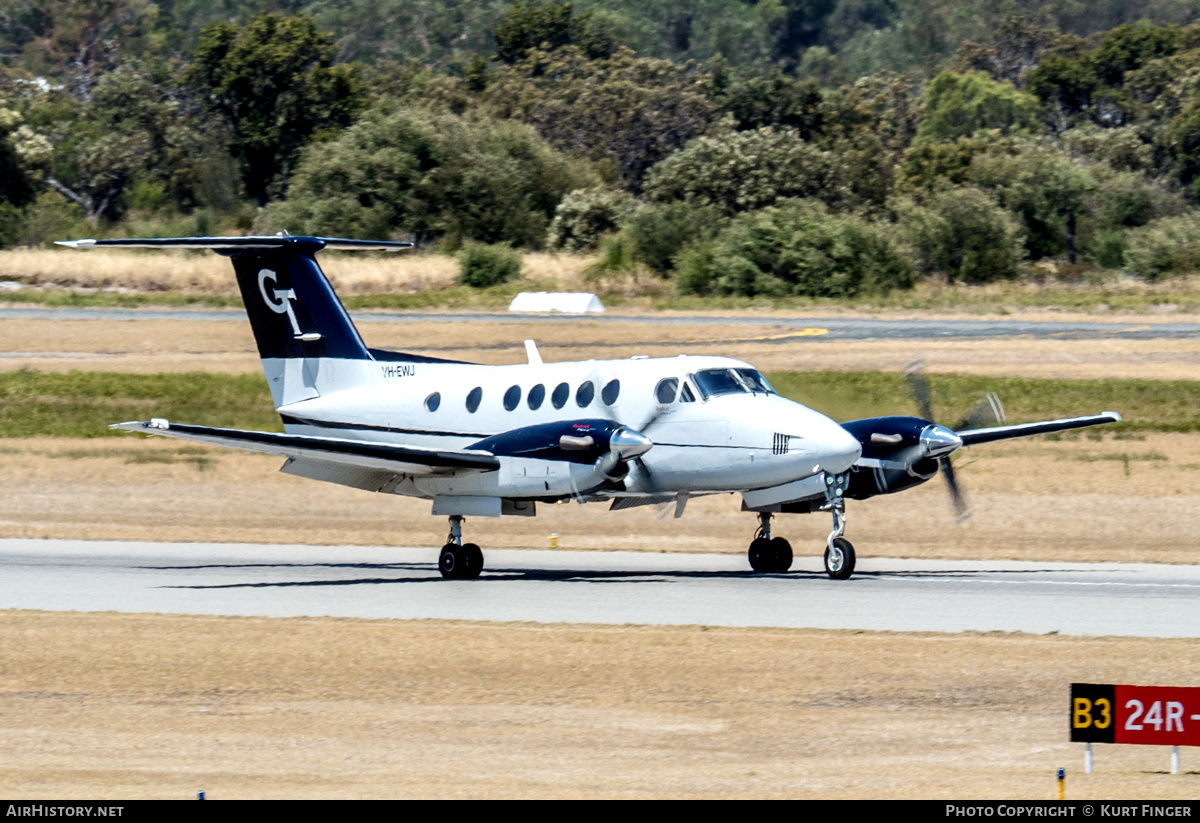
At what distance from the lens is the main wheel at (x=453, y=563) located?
928 inches

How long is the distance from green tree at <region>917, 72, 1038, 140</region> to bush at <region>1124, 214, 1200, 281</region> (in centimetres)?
4670

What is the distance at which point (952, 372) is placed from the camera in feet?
147

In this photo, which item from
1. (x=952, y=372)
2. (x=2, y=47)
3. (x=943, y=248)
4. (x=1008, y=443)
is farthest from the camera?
(x=2, y=47)

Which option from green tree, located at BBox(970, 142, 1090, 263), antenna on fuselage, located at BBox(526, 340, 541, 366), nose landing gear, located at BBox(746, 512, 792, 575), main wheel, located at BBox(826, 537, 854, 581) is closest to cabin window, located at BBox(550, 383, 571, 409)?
antenna on fuselage, located at BBox(526, 340, 541, 366)

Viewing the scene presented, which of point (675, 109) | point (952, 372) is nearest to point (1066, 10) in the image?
point (675, 109)

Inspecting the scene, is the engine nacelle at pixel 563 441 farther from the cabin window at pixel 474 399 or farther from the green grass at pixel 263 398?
the green grass at pixel 263 398

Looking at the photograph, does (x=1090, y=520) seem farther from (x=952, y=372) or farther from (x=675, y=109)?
(x=675, y=109)

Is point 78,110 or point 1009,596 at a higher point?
point 78,110

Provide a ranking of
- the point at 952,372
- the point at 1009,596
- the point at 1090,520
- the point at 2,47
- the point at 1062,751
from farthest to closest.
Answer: the point at 2,47
the point at 952,372
the point at 1090,520
the point at 1009,596
the point at 1062,751

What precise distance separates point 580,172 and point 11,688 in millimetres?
65494

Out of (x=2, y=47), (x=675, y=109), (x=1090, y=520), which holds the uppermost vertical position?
(x=2, y=47)

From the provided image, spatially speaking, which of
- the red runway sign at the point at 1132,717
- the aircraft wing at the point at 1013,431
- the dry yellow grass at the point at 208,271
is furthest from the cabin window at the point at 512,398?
the dry yellow grass at the point at 208,271

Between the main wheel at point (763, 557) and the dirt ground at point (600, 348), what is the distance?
22.2 metres

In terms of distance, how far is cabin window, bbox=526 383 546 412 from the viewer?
23844mm
